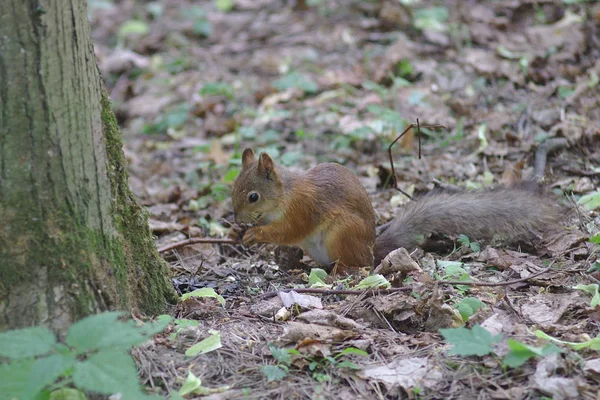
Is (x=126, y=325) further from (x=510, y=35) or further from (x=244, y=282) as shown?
(x=510, y=35)

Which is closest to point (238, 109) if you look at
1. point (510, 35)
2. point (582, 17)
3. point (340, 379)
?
point (510, 35)

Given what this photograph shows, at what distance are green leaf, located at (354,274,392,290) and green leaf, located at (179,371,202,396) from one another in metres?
0.91

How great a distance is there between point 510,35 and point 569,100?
6.09 ft

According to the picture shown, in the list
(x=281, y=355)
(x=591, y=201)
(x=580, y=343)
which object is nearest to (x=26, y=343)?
(x=281, y=355)

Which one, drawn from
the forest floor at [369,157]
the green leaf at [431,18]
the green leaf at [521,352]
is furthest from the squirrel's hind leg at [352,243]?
the green leaf at [431,18]

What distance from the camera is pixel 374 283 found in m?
2.89

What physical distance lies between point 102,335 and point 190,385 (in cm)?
46

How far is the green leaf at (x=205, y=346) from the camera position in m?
2.41

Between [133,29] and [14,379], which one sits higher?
[133,29]

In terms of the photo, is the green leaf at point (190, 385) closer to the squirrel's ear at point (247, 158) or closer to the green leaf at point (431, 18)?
the squirrel's ear at point (247, 158)

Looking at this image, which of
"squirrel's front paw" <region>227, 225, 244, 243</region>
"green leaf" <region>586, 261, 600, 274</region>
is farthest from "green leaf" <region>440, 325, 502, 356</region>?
"squirrel's front paw" <region>227, 225, 244, 243</region>

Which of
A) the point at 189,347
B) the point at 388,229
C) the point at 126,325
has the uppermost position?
the point at 126,325

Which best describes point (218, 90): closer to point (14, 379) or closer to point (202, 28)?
point (202, 28)

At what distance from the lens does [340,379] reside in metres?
2.29
